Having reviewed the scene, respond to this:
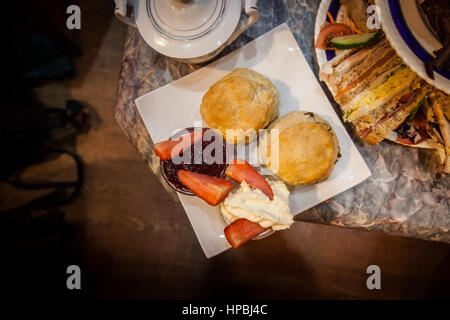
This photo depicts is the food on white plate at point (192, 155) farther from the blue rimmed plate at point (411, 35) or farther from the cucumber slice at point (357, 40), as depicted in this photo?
the blue rimmed plate at point (411, 35)

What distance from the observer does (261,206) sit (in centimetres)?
138

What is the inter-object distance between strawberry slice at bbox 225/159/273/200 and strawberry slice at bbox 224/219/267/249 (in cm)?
15

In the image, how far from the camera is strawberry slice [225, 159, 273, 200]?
141cm

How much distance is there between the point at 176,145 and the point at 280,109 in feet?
1.70

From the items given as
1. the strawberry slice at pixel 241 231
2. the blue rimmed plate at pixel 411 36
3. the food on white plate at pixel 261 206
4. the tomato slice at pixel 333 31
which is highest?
the tomato slice at pixel 333 31

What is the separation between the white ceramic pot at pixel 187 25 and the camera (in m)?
1.30

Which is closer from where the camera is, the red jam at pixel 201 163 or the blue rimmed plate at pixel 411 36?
the blue rimmed plate at pixel 411 36

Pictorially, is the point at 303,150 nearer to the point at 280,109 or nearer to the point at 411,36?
the point at 280,109

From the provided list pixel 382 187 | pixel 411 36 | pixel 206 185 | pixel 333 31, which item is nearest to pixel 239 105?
pixel 206 185

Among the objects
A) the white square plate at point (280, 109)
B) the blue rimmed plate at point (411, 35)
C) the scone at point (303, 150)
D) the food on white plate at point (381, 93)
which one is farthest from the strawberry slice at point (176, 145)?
the blue rimmed plate at point (411, 35)

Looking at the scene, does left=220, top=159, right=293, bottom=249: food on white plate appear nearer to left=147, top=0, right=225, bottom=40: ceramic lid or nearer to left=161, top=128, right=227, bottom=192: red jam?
left=161, top=128, right=227, bottom=192: red jam

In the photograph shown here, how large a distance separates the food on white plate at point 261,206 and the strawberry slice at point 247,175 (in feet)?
0.06

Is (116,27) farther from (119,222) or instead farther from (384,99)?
(384,99)

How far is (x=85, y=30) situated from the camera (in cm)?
274
